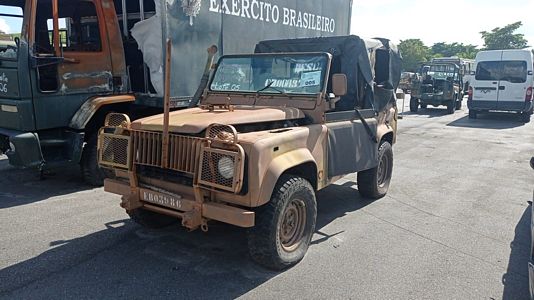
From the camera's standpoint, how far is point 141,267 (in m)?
3.82

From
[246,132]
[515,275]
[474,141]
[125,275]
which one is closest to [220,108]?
[246,132]

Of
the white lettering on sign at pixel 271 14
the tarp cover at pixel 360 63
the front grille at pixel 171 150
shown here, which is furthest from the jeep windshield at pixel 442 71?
the front grille at pixel 171 150

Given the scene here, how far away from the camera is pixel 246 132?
3.99 m

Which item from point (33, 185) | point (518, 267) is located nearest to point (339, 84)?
point (518, 267)

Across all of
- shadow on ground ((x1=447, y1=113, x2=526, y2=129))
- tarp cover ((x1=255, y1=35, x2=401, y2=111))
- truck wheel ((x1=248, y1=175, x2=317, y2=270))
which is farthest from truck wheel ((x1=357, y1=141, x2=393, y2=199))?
shadow on ground ((x1=447, y1=113, x2=526, y2=129))

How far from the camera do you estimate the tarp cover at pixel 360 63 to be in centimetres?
554

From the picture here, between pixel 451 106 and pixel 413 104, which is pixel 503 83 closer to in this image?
pixel 451 106

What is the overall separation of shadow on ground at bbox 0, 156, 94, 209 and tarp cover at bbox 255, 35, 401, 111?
361 cm

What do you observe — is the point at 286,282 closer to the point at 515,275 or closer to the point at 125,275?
the point at 125,275

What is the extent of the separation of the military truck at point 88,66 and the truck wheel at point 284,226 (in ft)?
11.6

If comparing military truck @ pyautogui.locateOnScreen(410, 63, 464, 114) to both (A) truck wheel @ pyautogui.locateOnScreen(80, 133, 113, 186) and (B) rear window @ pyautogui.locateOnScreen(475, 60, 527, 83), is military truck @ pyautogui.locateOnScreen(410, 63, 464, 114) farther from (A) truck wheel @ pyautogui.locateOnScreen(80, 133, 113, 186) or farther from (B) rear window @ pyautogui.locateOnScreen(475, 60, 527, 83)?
(A) truck wheel @ pyautogui.locateOnScreen(80, 133, 113, 186)

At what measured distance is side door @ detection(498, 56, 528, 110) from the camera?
15.5 meters

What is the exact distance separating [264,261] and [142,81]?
14.6ft

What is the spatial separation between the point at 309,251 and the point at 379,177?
7.73ft
